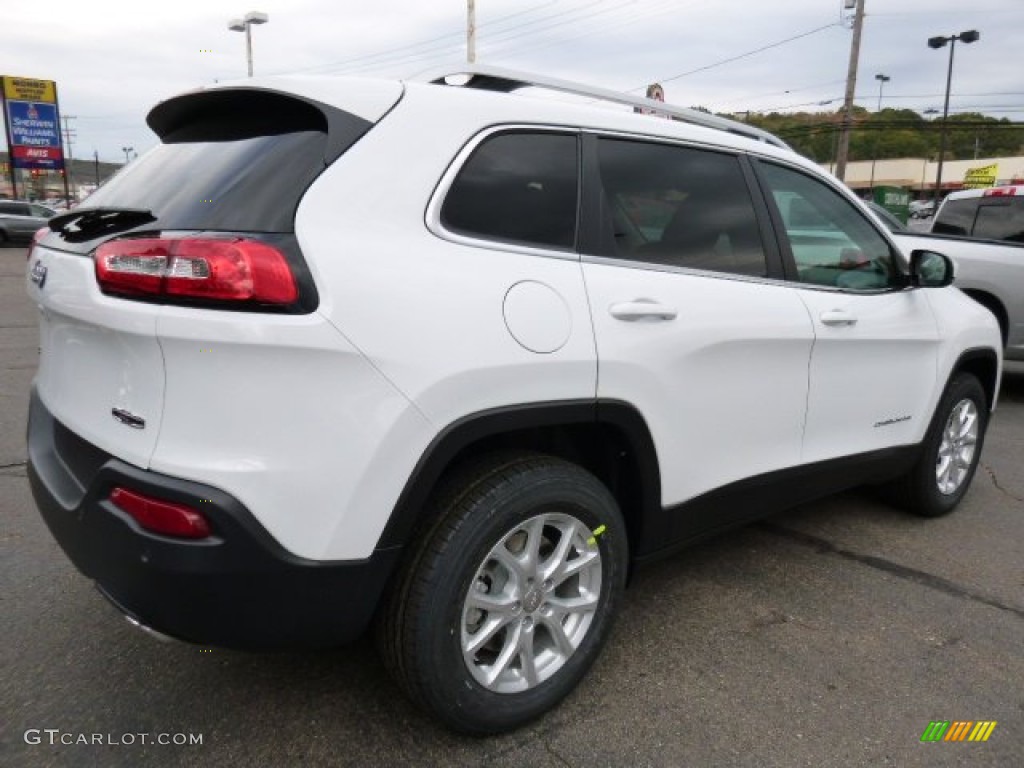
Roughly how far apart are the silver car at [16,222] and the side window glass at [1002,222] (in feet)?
93.1

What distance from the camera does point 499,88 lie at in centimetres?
243

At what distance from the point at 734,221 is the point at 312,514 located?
6.25 feet

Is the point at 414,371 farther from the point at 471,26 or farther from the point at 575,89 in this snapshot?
the point at 471,26

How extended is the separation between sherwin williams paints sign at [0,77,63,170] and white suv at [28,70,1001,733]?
112ft

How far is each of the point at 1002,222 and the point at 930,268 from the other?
5154mm

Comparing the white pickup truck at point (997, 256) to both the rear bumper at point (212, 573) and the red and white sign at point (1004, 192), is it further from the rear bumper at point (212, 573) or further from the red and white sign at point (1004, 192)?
the rear bumper at point (212, 573)

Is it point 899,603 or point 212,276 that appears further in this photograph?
point 899,603

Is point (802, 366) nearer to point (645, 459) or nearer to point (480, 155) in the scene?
point (645, 459)

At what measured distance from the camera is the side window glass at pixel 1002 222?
7.57 m

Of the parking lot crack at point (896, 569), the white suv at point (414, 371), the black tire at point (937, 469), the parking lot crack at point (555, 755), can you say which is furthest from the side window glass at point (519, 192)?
the black tire at point (937, 469)

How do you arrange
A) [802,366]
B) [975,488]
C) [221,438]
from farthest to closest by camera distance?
[975,488]
[802,366]
[221,438]

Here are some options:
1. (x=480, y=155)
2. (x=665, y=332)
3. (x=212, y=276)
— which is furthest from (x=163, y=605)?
(x=665, y=332)

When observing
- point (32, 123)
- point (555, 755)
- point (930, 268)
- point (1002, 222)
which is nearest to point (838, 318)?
point (930, 268)

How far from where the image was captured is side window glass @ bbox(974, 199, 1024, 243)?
7.57 m
